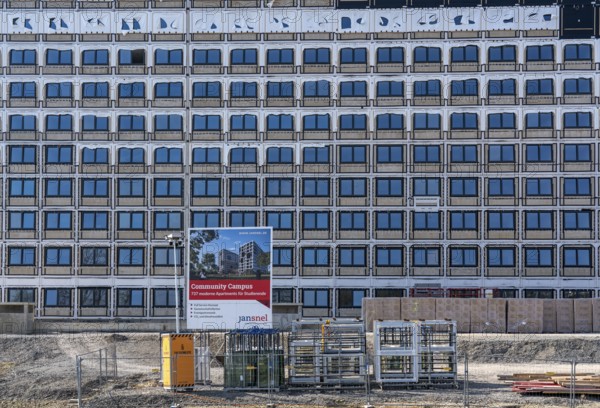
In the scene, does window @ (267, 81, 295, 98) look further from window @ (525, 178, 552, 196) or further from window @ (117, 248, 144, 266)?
window @ (525, 178, 552, 196)

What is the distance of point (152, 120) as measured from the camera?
81000 millimetres

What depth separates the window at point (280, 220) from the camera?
8006cm

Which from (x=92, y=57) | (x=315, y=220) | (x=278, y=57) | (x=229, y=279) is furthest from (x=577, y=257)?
(x=92, y=57)

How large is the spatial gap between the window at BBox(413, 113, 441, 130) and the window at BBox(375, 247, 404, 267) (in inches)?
379

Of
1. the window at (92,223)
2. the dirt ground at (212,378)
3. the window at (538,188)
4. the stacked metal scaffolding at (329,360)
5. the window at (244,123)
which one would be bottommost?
the dirt ground at (212,378)

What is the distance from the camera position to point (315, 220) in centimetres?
8012

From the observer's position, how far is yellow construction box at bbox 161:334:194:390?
44.8 meters

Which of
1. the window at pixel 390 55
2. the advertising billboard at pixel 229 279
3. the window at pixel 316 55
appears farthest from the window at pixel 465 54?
the advertising billboard at pixel 229 279

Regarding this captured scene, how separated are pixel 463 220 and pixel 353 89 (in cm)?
1329

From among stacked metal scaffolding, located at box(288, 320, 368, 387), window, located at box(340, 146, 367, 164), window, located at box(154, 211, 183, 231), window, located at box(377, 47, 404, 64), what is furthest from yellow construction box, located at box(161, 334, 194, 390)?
window, located at box(377, 47, 404, 64)

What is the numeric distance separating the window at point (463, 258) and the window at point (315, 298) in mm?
10028

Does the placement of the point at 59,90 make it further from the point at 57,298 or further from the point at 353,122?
the point at 353,122

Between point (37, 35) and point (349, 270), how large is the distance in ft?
101

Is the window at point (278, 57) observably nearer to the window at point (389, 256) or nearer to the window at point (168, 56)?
the window at point (168, 56)
